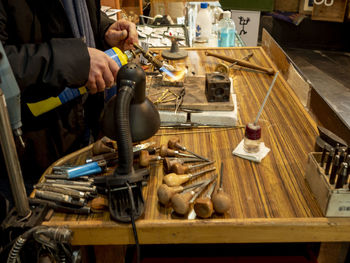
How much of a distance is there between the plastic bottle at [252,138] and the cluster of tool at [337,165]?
0.80ft

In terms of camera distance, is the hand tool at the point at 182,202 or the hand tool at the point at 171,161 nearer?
the hand tool at the point at 182,202

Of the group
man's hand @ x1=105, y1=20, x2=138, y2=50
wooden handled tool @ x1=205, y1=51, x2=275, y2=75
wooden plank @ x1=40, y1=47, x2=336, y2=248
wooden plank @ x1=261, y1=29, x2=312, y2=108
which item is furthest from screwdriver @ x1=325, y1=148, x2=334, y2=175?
man's hand @ x1=105, y1=20, x2=138, y2=50

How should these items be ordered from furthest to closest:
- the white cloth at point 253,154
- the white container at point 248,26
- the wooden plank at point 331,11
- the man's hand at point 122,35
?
1. the wooden plank at point 331,11
2. the white container at point 248,26
3. the man's hand at point 122,35
4. the white cloth at point 253,154

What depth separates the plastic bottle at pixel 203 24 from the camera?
2676 mm

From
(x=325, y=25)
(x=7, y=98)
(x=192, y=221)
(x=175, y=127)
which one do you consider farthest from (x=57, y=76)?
(x=325, y=25)

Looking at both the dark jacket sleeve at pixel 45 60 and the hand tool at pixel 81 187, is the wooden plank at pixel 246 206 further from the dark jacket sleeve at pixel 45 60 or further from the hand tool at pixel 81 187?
the dark jacket sleeve at pixel 45 60

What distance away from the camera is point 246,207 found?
99 cm

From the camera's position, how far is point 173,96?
152 cm

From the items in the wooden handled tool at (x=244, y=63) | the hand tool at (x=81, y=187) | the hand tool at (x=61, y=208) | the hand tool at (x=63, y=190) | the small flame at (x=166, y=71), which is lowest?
the hand tool at (x=61, y=208)

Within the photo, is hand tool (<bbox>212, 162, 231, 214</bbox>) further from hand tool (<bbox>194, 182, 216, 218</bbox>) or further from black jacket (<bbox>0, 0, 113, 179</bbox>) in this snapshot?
black jacket (<bbox>0, 0, 113, 179</bbox>)

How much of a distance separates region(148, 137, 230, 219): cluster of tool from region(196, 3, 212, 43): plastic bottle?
1.65 m

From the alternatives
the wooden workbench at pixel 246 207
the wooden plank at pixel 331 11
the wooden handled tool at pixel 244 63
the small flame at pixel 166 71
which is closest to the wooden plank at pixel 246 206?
the wooden workbench at pixel 246 207

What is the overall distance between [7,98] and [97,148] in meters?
0.50

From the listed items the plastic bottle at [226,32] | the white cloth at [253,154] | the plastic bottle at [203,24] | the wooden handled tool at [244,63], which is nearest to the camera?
the white cloth at [253,154]
